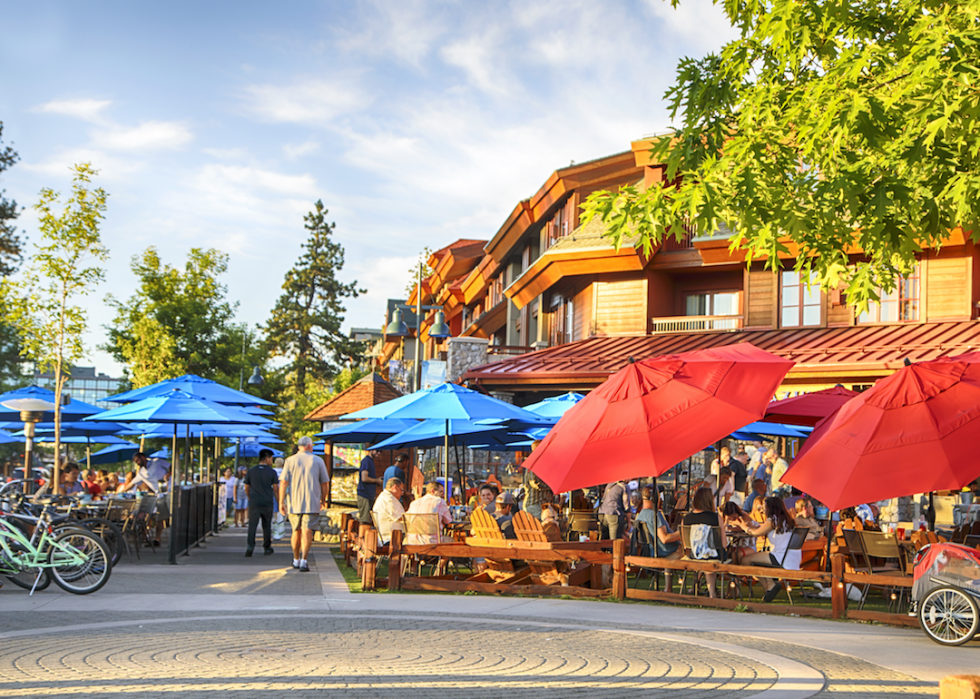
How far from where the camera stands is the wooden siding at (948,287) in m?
24.8

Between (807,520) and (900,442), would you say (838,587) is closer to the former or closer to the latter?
(900,442)

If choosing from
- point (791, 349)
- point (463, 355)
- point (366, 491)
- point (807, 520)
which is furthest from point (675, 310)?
point (807, 520)

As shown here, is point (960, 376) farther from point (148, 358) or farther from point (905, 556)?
point (148, 358)

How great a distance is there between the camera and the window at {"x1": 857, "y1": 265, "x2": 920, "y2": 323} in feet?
84.1

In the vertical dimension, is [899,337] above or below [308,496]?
above

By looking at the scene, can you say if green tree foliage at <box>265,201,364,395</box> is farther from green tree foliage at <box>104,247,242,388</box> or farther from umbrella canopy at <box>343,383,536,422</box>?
umbrella canopy at <box>343,383,536,422</box>

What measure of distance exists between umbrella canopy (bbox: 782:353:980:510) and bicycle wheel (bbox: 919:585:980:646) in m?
0.94

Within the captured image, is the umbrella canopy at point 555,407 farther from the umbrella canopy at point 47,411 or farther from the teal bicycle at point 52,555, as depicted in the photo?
the umbrella canopy at point 47,411

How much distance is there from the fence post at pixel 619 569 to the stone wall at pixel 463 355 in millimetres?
19248

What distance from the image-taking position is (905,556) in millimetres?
11547

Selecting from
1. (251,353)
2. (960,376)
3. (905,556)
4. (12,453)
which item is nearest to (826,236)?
(960,376)

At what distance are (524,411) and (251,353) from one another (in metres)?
31.5

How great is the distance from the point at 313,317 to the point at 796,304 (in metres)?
55.6

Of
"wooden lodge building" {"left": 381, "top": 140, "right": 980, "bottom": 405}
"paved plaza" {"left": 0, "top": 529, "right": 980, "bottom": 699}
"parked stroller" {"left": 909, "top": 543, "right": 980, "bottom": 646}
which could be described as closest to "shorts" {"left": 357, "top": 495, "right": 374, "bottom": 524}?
"paved plaza" {"left": 0, "top": 529, "right": 980, "bottom": 699}
